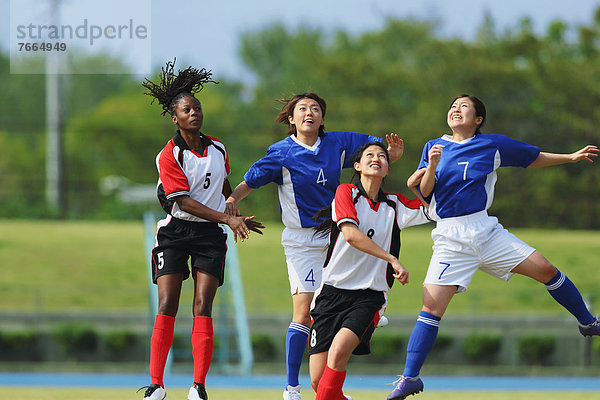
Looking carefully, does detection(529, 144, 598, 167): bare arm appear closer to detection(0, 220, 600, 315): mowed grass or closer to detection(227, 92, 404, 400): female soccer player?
detection(227, 92, 404, 400): female soccer player

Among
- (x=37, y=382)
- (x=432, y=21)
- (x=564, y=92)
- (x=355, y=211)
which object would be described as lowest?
(x=37, y=382)

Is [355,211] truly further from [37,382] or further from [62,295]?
[62,295]

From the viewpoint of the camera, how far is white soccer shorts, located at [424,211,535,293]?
607 centimetres

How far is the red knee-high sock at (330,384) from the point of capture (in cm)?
539

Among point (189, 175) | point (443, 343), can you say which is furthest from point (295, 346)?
point (443, 343)

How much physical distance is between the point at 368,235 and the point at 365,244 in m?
0.26

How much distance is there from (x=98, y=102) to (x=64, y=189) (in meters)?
30.8

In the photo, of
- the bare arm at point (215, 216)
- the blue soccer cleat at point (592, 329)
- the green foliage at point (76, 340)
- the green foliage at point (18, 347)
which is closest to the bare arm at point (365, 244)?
the bare arm at point (215, 216)

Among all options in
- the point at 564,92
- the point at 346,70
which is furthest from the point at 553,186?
the point at 346,70

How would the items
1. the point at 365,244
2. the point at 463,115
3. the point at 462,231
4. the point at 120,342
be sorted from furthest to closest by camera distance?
the point at 120,342 < the point at 463,115 < the point at 462,231 < the point at 365,244

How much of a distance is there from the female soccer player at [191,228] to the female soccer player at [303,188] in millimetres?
325

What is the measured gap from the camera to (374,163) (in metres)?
5.62

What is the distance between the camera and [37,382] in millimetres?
11641

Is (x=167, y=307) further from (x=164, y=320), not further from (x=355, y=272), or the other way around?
(x=355, y=272)
